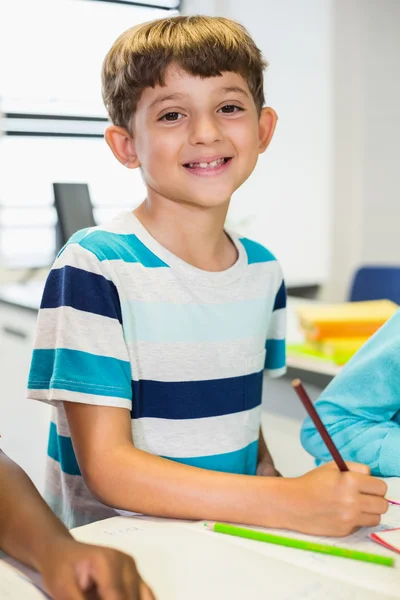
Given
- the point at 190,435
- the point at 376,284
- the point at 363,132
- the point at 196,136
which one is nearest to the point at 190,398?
the point at 190,435

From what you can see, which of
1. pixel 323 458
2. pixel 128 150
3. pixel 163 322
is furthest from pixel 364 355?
pixel 128 150

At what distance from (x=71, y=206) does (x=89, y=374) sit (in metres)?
1.47

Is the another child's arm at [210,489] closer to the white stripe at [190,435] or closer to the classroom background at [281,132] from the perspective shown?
the white stripe at [190,435]

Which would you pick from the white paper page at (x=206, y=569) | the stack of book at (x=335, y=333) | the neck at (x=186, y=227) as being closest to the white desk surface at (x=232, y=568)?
the white paper page at (x=206, y=569)

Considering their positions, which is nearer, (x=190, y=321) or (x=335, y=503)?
(x=335, y=503)

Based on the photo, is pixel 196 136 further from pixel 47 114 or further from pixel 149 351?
pixel 47 114

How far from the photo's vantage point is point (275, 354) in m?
1.26

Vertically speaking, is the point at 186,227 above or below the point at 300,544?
above

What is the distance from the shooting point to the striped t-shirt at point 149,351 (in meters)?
0.94

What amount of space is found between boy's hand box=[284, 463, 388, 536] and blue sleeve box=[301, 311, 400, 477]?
203 millimetres

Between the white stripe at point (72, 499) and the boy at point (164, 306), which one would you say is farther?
the white stripe at point (72, 499)

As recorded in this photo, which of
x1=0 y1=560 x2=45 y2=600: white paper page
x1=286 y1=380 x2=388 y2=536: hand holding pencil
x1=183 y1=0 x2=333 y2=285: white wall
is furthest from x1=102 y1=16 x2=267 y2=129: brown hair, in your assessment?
x1=183 y1=0 x2=333 y2=285: white wall

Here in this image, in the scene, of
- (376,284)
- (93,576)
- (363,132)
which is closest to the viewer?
(93,576)

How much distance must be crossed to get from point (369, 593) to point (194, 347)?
488 millimetres
